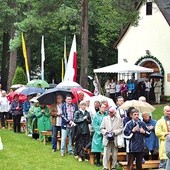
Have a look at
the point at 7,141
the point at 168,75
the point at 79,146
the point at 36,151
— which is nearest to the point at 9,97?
the point at 7,141

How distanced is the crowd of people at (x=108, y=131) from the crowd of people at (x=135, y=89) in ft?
52.2

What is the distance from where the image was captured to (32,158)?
1672cm

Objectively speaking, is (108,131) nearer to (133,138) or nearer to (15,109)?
(133,138)

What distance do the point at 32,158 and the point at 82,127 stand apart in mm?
1757

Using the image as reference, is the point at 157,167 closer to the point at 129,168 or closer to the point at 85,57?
the point at 129,168

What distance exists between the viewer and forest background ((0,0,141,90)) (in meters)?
30.5

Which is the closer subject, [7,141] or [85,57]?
[7,141]

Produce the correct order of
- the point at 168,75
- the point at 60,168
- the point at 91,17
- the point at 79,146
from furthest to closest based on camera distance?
the point at 168,75, the point at 91,17, the point at 79,146, the point at 60,168

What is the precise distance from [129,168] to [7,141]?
7.21 meters

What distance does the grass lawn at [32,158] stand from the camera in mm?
15406

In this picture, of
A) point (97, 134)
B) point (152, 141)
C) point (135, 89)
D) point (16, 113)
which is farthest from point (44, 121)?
point (135, 89)

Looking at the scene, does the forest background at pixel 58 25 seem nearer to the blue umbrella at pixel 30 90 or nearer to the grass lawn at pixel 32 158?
the blue umbrella at pixel 30 90

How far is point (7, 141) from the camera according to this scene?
20281 millimetres

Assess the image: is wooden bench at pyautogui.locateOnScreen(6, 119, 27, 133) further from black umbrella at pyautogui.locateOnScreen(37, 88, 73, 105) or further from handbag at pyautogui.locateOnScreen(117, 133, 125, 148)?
handbag at pyautogui.locateOnScreen(117, 133, 125, 148)
